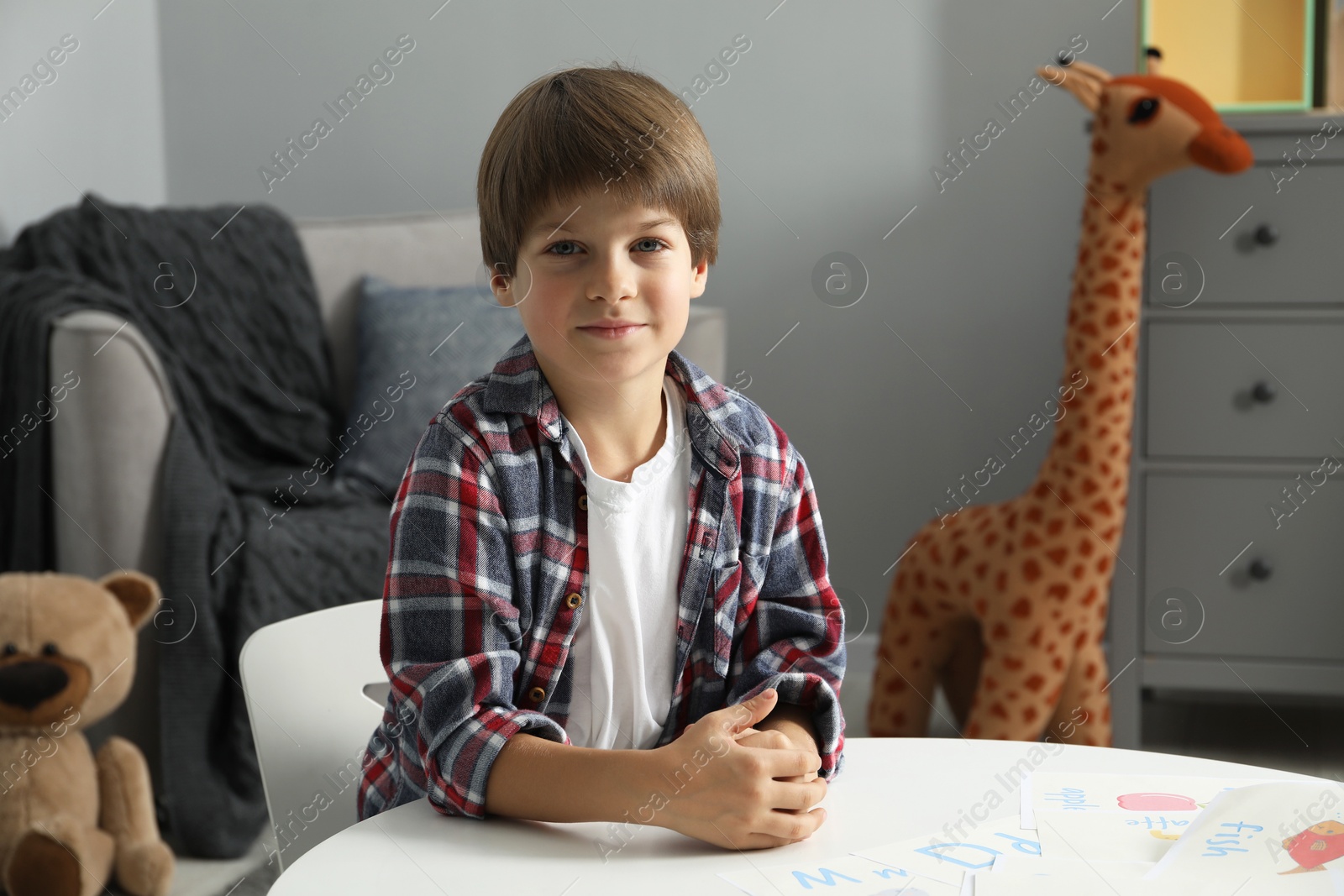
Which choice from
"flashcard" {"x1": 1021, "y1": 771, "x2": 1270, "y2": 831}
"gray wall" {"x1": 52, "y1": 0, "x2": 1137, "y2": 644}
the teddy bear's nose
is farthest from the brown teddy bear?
"gray wall" {"x1": 52, "y1": 0, "x2": 1137, "y2": 644}

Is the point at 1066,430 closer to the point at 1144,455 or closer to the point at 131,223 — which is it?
the point at 1144,455

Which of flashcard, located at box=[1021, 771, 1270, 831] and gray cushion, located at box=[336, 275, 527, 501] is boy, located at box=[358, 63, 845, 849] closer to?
flashcard, located at box=[1021, 771, 1270, 831]

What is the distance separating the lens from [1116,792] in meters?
0.69

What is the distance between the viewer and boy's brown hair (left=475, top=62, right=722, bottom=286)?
750 millimetres

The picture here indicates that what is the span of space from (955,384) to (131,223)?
5.44 ft

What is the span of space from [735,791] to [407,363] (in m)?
1.83

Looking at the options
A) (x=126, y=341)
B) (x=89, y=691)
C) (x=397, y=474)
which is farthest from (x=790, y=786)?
(x=397, y=474)

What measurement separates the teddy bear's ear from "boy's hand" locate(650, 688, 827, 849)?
1192 mm

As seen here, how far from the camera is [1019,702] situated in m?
1.85

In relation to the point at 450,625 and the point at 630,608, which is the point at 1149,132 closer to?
the point at 630,608

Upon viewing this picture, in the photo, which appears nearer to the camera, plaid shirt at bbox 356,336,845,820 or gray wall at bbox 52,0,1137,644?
plaid shirt at bbox 356,336,845,820

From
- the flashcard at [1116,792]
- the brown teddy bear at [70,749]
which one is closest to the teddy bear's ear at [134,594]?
the brown teddy bear at [70,749]

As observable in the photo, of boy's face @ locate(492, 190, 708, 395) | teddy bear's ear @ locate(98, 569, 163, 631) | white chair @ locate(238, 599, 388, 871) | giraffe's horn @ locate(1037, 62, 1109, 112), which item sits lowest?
teddy bear's ear @ locate(98, 569, 163, 631)

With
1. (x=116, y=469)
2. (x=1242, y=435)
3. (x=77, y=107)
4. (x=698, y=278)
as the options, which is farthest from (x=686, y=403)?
(x=77, y=107)
